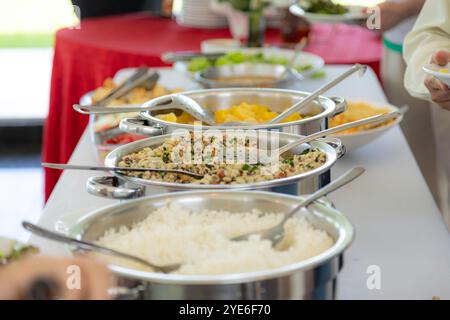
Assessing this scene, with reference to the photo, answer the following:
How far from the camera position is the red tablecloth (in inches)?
107

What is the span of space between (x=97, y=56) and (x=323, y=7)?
0.78 metres

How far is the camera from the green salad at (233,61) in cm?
226

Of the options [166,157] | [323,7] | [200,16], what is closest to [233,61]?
[323,7]

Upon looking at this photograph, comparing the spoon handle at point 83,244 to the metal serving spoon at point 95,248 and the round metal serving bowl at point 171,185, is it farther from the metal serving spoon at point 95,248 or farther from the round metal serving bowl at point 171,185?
the round metal serving bowl at point 171,185

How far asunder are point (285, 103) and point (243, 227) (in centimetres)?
68

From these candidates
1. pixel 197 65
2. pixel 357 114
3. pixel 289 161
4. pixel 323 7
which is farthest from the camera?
pixel 323 7

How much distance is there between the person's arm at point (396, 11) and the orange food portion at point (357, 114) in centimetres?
63

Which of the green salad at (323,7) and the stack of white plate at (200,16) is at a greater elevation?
the green salad at (323,7)

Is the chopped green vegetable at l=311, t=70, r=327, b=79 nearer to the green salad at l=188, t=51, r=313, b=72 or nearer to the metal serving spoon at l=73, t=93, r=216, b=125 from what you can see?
the green salad at l=188, t=51, r=313, b=72

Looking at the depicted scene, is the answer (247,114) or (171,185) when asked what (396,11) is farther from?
(171,185)

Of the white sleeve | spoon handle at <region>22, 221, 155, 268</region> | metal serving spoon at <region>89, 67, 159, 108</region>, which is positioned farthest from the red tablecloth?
spoon handle at <region>22, 221, 155, 268</region>

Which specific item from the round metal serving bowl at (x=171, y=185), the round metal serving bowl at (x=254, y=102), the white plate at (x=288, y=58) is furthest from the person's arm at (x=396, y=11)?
the round metal serving bowl at (x=171, y=185)

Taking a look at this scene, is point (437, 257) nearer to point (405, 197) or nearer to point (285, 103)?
point (405, 197)

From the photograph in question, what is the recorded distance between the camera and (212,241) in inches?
33.6
